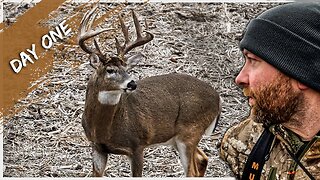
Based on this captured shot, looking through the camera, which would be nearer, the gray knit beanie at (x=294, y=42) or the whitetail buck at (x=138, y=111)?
the gray knit beanie at (x=294, y=42)

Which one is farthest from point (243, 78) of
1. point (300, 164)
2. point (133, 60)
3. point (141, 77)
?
point (141, 77)

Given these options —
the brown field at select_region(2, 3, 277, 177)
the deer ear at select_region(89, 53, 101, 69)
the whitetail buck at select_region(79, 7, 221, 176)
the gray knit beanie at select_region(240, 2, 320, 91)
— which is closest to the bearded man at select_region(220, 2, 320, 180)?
the gray knit beanie at select_region(240, 2, 320, 91)

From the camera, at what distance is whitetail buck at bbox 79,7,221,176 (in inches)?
184

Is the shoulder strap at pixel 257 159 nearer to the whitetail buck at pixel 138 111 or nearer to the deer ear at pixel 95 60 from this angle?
the whitetail buck at pixel 138 111

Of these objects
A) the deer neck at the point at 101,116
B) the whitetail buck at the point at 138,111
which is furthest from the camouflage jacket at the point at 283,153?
the deer neck at the point at 101,116

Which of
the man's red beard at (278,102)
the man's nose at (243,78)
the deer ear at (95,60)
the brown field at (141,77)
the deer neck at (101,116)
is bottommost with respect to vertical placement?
the brown field at (141,77)

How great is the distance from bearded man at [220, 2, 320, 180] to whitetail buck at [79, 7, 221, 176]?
115 inches

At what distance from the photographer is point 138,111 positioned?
504 centimetres

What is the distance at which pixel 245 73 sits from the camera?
1.56 m

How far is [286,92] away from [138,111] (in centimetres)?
353

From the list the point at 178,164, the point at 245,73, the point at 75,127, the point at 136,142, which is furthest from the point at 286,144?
the point at 75,127

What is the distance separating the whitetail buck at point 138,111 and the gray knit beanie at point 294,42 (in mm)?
2931

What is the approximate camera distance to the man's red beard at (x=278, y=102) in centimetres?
153

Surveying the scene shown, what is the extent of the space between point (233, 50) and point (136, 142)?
183cm
